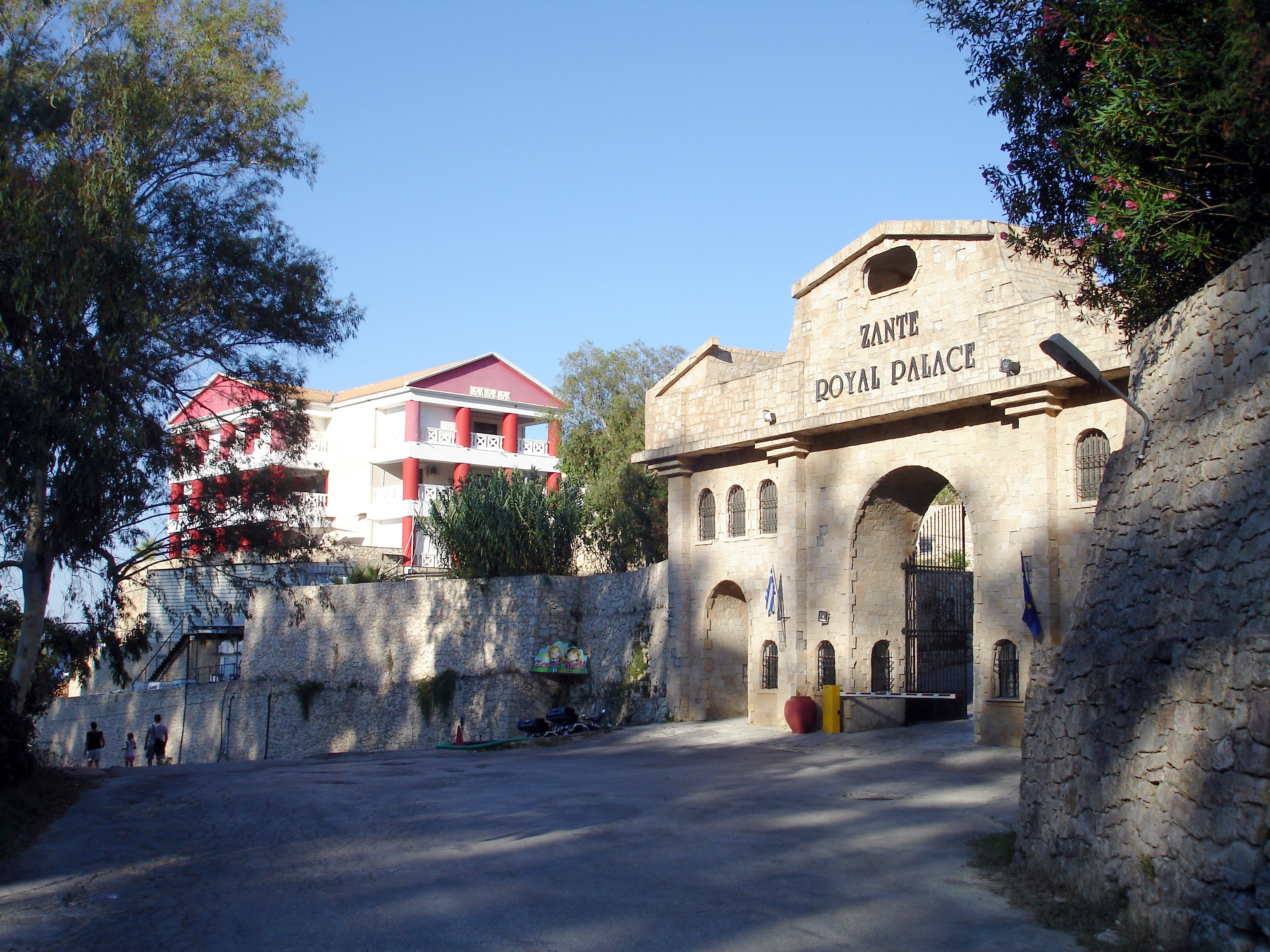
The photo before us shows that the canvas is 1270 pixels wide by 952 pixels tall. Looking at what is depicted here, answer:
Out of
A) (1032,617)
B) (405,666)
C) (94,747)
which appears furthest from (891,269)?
(94,747)

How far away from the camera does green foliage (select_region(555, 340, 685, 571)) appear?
3356cm

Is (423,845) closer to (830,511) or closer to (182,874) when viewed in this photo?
(182,874)

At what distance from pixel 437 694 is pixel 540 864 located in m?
20.9

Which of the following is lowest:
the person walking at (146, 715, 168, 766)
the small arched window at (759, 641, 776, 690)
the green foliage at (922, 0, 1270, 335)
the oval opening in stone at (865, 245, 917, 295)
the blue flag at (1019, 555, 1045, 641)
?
the person walking at (146, 715, 168, 766)

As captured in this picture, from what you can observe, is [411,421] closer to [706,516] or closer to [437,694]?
[437,694]

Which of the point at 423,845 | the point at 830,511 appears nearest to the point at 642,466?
the point at 830,511

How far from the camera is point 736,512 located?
24219 millimetres

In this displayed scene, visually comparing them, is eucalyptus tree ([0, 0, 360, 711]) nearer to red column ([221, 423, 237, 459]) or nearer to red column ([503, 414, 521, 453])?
red column ([221, 423, 237, 459])

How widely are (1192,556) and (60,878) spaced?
864 cm

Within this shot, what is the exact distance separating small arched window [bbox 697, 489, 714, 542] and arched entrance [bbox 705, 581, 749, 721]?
122 centimetres

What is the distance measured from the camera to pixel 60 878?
902 cm

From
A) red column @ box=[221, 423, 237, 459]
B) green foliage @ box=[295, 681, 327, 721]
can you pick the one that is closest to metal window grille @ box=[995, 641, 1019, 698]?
red column @ box=[221, 423, 237, 459]

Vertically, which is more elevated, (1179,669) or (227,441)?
(227,441)

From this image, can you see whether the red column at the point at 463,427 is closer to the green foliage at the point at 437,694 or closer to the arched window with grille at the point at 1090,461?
the green foliage at the point at 437,694
